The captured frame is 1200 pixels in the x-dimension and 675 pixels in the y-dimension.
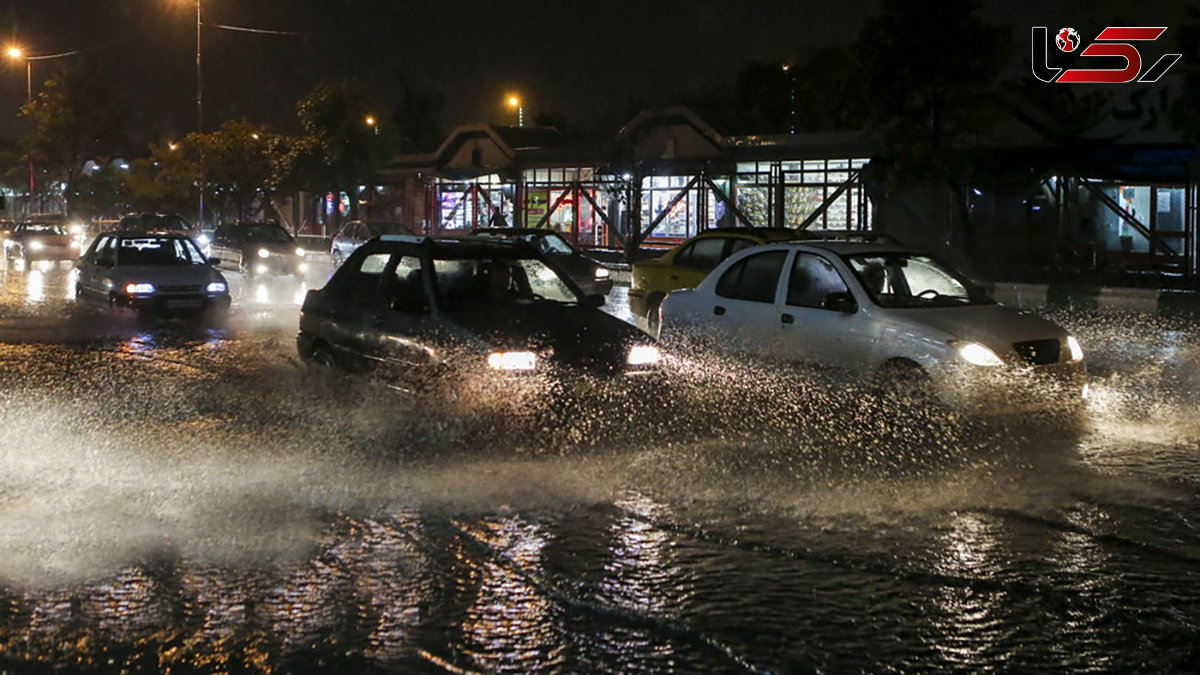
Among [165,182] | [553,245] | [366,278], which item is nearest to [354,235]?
[553,245]

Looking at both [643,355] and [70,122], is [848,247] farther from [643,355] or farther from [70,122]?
[70,122]

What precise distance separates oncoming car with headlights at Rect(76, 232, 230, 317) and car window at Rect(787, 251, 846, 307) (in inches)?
448

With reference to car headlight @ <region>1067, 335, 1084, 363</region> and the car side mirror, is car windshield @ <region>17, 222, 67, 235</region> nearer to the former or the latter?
the car side mirror

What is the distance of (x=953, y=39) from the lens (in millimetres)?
28922

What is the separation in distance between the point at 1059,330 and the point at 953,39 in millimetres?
20072

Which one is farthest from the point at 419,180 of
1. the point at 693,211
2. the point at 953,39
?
the point at 953,39

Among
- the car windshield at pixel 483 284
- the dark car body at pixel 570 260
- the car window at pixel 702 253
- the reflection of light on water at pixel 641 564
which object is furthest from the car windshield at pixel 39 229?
the reflection of light on water at pixel 641 564

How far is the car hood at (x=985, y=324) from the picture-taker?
987cm

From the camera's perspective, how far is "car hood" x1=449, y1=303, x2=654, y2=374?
9477mm

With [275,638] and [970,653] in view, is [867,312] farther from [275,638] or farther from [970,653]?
[275,638]

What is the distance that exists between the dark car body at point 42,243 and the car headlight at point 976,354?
33951mm

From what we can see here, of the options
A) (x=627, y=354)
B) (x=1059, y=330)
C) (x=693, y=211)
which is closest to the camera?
(x=627, y=354)

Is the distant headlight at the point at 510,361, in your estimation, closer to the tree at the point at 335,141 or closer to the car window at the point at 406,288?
the car window at the point at 406,288

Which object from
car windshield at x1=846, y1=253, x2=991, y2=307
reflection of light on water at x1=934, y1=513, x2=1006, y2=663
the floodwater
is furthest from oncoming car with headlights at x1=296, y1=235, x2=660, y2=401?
reflection of light on water at x1=934, y1=513, x2=1006, y2=663
